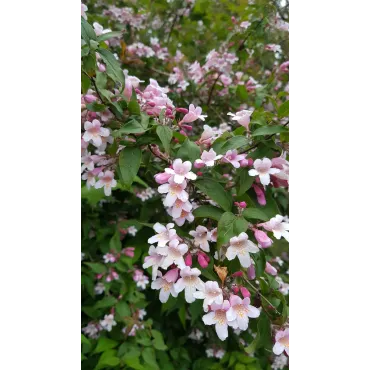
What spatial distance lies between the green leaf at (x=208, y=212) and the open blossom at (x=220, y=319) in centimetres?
13

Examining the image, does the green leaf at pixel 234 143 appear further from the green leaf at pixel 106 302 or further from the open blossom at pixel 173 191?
the green leaf at pixel 106 302

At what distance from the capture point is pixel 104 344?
110 centimetres

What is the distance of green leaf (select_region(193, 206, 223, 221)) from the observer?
0.64m

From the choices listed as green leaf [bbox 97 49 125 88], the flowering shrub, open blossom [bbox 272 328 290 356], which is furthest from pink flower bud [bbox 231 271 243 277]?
green leaf [bbox 97 49 125 88]

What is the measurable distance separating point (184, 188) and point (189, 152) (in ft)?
0.23

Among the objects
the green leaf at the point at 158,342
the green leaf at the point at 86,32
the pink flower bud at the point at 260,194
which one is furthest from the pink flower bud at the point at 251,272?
the green leaf at the point at 158,342

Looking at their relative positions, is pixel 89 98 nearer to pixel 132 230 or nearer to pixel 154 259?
pixel 154 259

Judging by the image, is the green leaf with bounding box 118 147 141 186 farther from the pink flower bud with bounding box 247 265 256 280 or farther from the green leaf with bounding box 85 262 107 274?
the green leaf with bounding box 85 262 107 274

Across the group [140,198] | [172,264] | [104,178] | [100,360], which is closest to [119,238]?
[140,198]

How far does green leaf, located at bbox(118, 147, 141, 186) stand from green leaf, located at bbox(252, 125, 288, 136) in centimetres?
20

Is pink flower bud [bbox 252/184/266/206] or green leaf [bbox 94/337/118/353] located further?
green leaf [bbox 94/337/118/353]

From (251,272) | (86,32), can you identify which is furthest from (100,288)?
(86,32)
